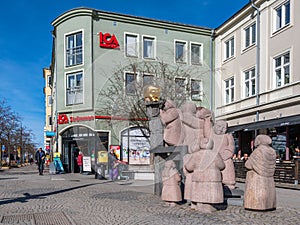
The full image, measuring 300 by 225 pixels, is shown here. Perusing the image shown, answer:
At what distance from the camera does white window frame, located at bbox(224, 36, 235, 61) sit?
5.95 meters

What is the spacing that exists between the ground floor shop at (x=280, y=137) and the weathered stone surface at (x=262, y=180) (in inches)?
290

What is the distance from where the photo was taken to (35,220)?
6.54 meters

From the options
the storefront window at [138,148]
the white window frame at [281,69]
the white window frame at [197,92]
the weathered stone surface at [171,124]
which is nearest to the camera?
the white window frame at [197,92]

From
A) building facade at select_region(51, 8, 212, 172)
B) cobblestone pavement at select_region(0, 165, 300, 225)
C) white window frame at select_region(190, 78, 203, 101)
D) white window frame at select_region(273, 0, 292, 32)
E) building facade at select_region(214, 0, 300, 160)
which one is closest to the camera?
white window frame at select_region(190, 78, 203, 101)

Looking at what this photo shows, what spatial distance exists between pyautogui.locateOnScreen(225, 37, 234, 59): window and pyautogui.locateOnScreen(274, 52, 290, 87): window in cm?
1016

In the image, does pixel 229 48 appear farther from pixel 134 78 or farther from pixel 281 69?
pixel 281 69

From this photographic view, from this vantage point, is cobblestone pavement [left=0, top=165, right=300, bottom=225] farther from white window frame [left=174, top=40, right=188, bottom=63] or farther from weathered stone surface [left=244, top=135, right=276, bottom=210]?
white window frame [left=174, top=40, right=188, bottom=63]

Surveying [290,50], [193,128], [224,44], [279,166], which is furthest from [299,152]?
[193,128]

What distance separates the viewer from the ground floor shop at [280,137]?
15.2 meters

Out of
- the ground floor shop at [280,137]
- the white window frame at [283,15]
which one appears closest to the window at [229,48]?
the ground floor shop at [280,137]

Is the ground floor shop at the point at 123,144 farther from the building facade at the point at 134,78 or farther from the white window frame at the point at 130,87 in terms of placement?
the white window frame at the point at 130,87

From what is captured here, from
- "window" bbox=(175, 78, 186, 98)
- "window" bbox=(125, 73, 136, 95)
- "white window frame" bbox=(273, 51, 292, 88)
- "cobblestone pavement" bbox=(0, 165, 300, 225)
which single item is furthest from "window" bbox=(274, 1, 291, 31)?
"window" bbox=(125, 73, 136, 95)

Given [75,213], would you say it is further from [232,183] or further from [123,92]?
[232,183]

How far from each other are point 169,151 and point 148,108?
1091 millimetres
